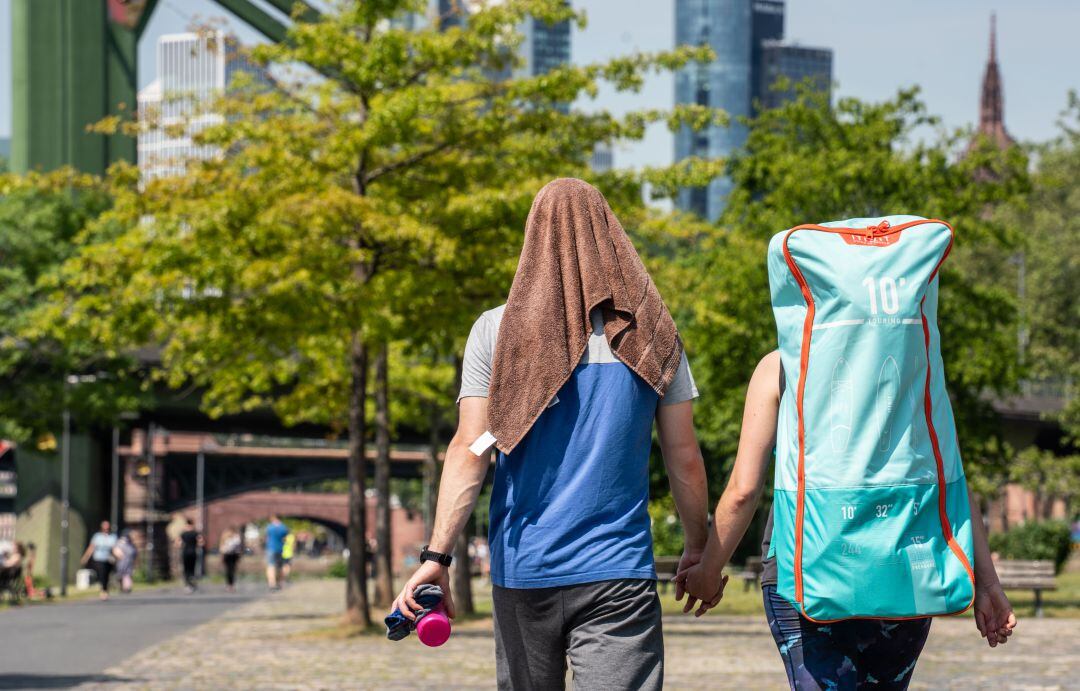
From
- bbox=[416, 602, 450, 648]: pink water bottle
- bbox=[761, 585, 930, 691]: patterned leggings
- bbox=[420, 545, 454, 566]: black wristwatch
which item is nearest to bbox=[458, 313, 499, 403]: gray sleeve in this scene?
bbox=[420, 545, 454, 566]: black wristwatch

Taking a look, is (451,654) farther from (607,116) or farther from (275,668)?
(607,116)

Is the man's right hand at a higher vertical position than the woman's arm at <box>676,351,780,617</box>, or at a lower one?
lower

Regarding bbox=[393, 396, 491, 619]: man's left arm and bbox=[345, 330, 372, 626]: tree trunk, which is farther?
bbox=[345, 330, 372, 626]: tree trunk

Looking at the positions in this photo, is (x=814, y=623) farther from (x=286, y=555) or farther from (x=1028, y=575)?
(x=286, y=555)

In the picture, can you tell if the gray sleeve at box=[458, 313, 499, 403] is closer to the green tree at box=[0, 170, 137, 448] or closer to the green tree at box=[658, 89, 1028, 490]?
the green tree at box=[658, 89, 1028, 490]

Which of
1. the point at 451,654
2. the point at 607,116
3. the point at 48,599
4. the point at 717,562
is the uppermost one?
the point at 607,116

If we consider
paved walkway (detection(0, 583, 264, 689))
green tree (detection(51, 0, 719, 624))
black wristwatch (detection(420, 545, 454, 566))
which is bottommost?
paved walkway (detection(0, 583, 264, 689))

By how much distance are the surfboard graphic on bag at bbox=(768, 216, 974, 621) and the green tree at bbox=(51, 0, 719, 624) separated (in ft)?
43.6

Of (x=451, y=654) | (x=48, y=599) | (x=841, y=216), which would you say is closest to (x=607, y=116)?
(x=451, y=654)

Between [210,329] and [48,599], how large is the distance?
732 inches

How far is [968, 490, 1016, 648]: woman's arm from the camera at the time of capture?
3.96 m

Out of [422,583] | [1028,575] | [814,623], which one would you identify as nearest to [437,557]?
[422,583]

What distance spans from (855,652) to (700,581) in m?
0.45

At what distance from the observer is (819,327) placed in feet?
12.3
